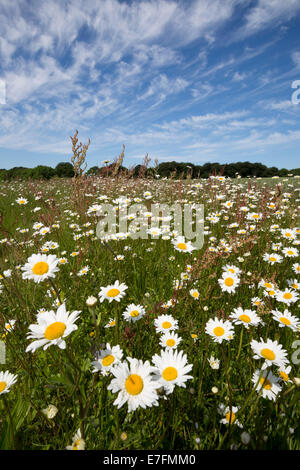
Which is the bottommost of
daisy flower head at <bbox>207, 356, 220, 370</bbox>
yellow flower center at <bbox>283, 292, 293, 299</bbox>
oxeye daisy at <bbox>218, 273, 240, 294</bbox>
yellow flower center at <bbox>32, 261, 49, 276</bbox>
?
daisy flower head at <bbox>207, 356, 220, 370</bbox>

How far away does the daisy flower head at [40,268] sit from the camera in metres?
1.41

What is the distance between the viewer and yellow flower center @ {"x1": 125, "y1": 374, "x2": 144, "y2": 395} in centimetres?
99

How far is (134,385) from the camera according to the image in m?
0.99

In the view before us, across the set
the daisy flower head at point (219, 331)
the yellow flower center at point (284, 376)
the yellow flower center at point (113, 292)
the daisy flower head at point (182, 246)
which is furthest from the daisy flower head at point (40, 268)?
the yellow flower center at point (284, 376)

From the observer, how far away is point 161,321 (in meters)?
1.79

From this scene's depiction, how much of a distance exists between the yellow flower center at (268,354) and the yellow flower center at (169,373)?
50 centimetres

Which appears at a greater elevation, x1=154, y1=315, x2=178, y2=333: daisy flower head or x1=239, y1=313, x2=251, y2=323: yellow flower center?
x1=239, y1=313, x2=251, y2=323: yellow flower center

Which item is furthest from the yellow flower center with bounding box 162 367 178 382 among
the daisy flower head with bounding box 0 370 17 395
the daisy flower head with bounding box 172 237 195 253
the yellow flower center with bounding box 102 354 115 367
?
the daisy flower head with bounding box 172 237 195 253

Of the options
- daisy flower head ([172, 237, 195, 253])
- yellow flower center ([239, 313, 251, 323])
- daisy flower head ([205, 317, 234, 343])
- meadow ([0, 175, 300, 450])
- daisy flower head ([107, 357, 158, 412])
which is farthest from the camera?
daisy flower head ([172, 237, 195, 253])

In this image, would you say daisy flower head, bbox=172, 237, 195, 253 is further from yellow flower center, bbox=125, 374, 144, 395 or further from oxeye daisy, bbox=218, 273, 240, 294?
yellow flower center, bbox=125, 374, 144, 395

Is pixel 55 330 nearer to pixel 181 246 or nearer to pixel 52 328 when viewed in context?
pixel 52 328

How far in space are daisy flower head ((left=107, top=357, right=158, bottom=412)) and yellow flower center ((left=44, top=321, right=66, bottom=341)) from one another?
0.33 meters

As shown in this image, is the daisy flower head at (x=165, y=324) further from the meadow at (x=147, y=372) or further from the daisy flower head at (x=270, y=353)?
the daisy flower head at (x=270, y=353)
